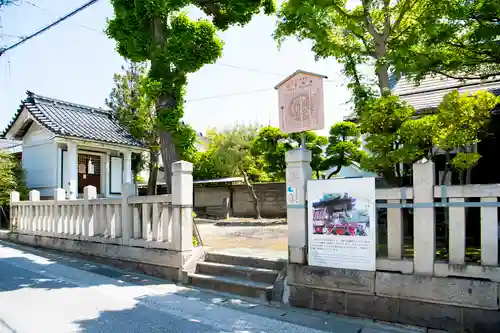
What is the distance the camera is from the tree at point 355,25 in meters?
6.82

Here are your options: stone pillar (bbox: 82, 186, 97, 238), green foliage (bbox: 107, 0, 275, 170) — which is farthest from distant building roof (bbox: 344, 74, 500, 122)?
stone pillar (bbox: 82, 186, 97, 238)

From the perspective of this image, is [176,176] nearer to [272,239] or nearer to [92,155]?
[272,239]

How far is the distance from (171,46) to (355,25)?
3.76m

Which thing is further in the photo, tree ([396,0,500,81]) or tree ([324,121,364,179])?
tree ([324,121,364,179])

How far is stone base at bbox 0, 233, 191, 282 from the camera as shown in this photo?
774 cm

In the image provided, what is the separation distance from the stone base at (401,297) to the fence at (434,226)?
140 mm

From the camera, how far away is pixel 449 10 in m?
5.47

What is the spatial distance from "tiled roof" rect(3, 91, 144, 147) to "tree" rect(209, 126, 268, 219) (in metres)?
6.24

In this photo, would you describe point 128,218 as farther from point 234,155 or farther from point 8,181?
point 234,155

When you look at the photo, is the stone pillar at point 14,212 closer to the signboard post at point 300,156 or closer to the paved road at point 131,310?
the paved road at point 131,310

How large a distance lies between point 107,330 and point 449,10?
21.0 ft

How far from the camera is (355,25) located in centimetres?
735

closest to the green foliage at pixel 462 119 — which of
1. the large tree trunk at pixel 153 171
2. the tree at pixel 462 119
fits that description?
the tree at pixel 462 119

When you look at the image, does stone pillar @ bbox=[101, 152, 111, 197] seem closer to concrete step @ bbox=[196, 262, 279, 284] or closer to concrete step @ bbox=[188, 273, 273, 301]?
concrete step @ bbox=[196, 262, 279, 284]
